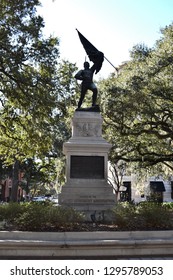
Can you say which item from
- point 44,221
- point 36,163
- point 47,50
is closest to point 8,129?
point 47,50

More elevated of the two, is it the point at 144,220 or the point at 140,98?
the point at 140,98

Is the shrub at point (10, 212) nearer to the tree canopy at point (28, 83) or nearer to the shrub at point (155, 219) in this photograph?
the shrub at point (155, 219)

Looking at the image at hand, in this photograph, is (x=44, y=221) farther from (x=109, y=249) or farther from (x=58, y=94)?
(x=58, y=94)

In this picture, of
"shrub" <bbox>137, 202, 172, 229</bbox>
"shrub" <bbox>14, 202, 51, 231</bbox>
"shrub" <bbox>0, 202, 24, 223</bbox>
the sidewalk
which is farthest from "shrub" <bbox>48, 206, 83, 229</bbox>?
"shrub" <bbox>137, 202, 172, 229</bbox>

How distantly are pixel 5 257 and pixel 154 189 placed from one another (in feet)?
148

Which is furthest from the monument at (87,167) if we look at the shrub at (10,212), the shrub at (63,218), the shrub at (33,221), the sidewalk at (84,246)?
Result: the sidewalk at (84,246)

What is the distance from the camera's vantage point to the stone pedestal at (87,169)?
1190cm

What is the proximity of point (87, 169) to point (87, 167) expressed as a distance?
0.27 feet

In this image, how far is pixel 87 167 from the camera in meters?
12.6

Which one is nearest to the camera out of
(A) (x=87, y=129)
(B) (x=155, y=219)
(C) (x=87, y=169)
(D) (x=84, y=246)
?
(D) (x=84, y=246)

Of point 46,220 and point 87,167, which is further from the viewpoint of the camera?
point 87,167

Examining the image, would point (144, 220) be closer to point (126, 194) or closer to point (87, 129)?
point (87, 129)

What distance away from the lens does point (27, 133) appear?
20.1 meters

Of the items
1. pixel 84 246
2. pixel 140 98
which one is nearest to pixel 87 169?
pixel 84 246
